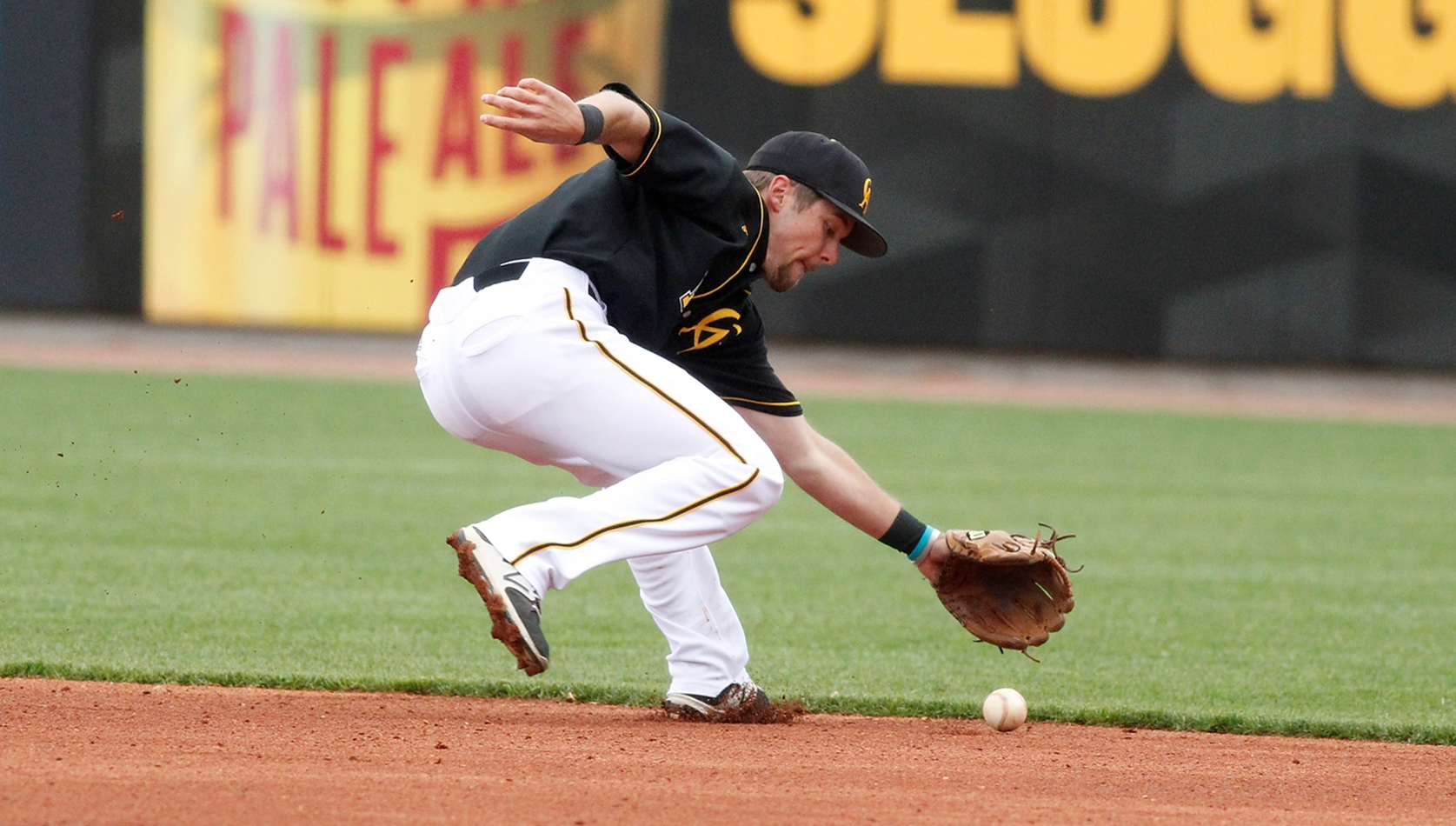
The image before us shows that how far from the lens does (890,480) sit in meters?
10.2

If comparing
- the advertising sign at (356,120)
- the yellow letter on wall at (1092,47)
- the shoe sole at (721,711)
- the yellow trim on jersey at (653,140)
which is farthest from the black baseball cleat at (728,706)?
the yellow letter on wall at (1092,47)

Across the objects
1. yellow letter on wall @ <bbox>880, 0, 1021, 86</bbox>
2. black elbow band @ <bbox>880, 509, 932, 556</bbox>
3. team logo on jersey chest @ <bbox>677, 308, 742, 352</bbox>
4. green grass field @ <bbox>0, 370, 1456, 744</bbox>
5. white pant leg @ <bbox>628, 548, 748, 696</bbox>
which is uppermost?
yellow letter on wall @ <bbox>880, 0, 1021, 86</bbox>

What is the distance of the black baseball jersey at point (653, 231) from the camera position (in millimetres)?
3834

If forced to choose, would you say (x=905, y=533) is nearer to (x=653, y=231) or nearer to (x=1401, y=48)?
(x=653, y=231)

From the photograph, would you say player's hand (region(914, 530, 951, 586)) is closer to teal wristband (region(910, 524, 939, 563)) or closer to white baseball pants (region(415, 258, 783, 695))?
teal wristband (region(910, 524, 939, 563))

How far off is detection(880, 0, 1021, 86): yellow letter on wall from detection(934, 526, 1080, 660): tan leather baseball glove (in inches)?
479

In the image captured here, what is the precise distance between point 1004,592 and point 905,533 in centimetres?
33

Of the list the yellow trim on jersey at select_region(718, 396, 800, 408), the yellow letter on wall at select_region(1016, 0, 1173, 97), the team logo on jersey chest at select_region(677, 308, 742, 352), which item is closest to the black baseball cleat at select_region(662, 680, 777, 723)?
the yellow trim on jersey at select_region(718, 396, 800, 408)

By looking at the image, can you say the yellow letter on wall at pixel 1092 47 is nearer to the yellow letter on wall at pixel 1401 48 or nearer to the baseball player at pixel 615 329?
the yellow letter on wall at pixel 1401 48

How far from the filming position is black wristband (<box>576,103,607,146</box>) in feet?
11.7

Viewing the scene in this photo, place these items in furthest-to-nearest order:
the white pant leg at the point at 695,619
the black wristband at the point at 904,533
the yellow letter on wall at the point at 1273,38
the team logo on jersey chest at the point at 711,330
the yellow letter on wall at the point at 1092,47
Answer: the yellow letter on wall at the point at 1092,47 < the yellow letter on wall at the point at 1273,38 < the black wristband at the point at 904,533 < the white pant leg at the point at 695,619 < the team logo on jersey chest at the point at 711,330

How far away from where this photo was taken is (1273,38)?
16.0 m

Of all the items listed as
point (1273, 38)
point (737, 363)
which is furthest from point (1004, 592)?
point (1273, 38)

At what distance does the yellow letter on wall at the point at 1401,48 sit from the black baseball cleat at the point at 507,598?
14478mm
